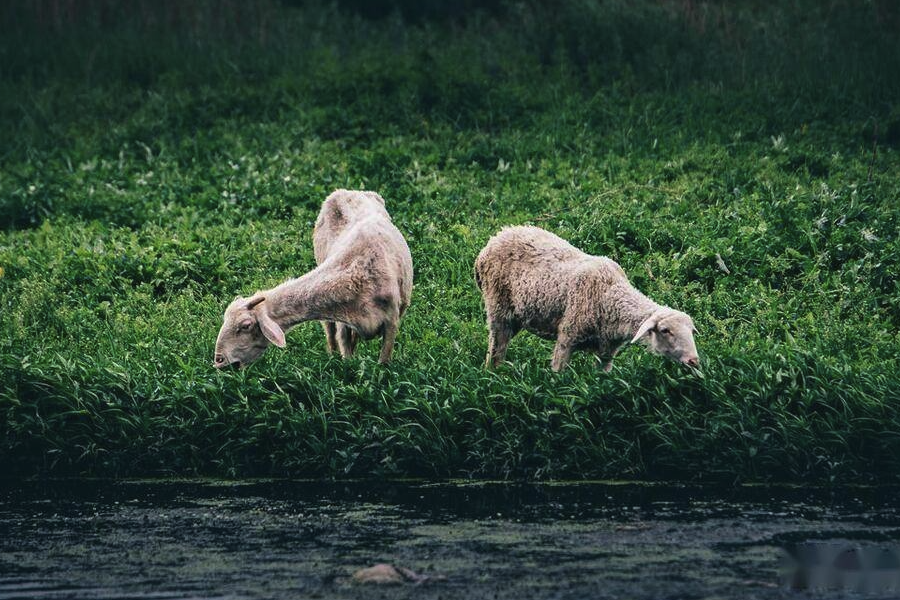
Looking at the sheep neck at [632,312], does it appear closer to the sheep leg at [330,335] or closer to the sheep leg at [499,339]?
the sheep leg at [499,339]

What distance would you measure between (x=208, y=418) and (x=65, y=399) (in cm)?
112

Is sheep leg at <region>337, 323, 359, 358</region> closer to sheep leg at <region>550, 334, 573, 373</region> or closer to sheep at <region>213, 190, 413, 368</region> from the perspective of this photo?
sheep at <region>213, 190, 413, 368</region>

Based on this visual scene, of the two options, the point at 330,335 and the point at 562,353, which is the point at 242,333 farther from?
the point at 562,353

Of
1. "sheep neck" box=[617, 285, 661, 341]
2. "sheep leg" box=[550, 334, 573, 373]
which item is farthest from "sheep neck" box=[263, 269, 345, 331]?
"sheep neck" box=[617, 285, 661, 341]

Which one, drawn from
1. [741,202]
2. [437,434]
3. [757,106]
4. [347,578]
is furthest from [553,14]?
[347,578]

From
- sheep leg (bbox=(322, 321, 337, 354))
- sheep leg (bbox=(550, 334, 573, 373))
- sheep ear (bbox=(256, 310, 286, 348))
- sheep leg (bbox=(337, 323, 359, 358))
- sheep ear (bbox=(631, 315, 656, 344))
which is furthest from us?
sheep leg (bbox=(322, 321, 337, 354))

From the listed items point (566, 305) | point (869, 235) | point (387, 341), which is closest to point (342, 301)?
point (387, 341)

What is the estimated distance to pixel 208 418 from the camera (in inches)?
358

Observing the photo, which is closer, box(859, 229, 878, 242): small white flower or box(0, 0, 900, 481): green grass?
box(0, 0, 900, 481): green grass

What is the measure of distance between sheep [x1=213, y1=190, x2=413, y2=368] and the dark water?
1.10m

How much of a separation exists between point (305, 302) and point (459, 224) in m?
4.14

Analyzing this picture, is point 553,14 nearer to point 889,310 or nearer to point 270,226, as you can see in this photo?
point 270,226

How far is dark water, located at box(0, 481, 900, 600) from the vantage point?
641cm

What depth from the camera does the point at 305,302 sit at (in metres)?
9.54
